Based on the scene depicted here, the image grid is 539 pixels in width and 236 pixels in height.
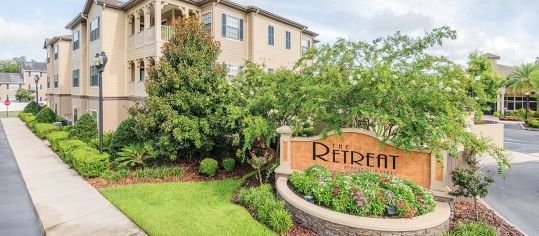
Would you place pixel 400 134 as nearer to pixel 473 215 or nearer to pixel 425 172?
pixel 425 172

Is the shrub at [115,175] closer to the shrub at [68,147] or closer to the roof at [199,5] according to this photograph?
the shrub at [68,147]

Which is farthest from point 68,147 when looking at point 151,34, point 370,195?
point 370,195

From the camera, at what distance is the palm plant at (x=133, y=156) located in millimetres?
12695

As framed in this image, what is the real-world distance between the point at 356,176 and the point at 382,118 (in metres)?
1.65

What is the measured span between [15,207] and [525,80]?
54.5 metres

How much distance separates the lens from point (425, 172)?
8312 mm

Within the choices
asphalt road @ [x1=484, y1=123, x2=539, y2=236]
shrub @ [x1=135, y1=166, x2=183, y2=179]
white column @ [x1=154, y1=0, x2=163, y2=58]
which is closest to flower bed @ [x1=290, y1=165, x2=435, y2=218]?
asphalt road @ [x1=484, y1=123, x2=539, y2=236]

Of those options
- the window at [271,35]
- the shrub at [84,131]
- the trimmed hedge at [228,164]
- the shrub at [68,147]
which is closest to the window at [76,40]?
the shrub at [84,131]

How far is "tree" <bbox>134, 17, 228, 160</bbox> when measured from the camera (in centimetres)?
1207

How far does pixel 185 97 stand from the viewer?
12305 millimetres

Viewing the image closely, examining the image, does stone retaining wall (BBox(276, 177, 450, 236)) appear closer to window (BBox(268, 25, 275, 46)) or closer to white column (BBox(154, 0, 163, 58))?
white column (BBox(154, 0, 163, 58))

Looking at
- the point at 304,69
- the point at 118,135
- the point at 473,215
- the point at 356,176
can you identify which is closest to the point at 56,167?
the point at 118,135

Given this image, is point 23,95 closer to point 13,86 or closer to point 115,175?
point 13,86

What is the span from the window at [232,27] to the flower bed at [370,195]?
14.2 metres
